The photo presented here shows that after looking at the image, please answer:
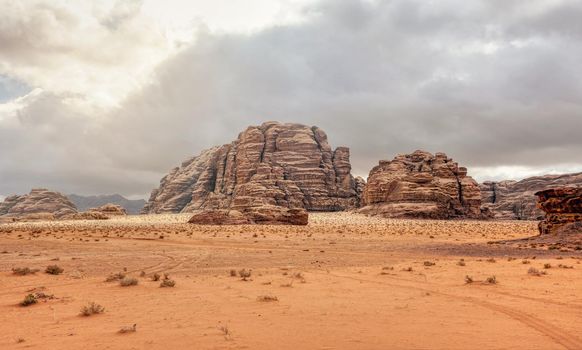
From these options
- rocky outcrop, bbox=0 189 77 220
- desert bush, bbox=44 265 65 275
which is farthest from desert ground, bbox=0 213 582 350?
rocky outcrop, bbox=0 189 77 220

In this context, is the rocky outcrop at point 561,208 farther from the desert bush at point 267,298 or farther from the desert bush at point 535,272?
the desert bush at point 267,298

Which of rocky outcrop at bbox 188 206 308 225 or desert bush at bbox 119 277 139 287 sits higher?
rocky outcrop at bbox 188 206 308 225

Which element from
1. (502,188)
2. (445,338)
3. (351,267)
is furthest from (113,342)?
(502,188)

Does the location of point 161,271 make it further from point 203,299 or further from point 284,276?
point 203,299

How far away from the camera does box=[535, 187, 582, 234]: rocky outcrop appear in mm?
33344

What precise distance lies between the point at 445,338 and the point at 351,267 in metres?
11.4

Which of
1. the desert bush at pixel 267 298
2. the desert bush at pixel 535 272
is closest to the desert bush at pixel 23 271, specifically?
the desert bush at pixel 267 298

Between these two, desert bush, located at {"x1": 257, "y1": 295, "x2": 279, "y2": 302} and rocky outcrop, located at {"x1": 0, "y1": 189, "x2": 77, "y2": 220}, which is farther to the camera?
rocky outcrop, located at {"x1": 0, "y1": 189, "x2": 77, "y2": 220}

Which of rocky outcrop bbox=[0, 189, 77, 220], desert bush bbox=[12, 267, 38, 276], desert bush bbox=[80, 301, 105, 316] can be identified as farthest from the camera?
rocky outcrop bbox=[0, 189, 77, 220]

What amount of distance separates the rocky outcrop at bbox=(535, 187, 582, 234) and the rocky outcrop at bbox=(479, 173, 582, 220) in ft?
318

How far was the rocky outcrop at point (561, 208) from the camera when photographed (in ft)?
109

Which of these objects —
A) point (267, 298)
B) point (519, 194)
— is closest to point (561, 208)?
point (267, 298)

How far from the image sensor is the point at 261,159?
135m

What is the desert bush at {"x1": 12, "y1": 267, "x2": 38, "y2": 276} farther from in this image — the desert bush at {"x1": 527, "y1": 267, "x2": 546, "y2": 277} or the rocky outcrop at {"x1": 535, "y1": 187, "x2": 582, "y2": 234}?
the rocky outcrop at {"x1": 535, "y1": 187, "x2": 582, "y2": 234}
